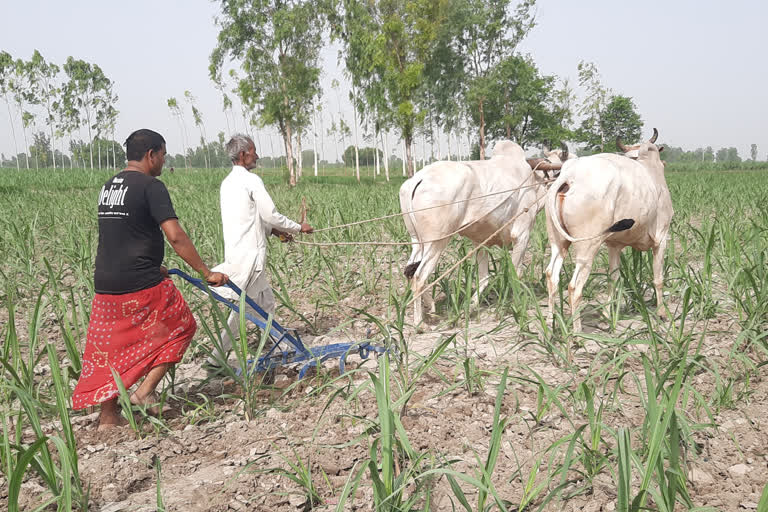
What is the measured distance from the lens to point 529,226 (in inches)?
204

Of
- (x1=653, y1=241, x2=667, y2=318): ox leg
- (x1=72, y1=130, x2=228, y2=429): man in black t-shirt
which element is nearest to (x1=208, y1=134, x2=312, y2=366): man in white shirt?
(x1=72, y1=130, x2=228, y2=429): man in black t-shirt

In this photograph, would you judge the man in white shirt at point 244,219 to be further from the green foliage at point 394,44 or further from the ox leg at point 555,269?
the green foliage at point 394,44

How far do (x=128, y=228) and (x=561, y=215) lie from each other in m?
3.04

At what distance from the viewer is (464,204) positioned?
4.76 m

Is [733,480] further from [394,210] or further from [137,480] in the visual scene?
[394,210]

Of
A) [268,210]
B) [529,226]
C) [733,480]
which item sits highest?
[268,210]

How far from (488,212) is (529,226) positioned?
59cm

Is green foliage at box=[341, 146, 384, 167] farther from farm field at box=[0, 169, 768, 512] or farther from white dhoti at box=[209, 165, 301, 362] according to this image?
farm field at box=[0, 169, 768, 512]

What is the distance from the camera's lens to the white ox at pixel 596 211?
3994 mm

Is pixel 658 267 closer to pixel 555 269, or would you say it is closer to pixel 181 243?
pixel 555 269

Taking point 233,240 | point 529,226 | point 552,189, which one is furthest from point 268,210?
point 529,226

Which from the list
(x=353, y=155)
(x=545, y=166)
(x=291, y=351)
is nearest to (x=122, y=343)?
(x=291, y=351)

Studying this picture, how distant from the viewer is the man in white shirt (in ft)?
12.1

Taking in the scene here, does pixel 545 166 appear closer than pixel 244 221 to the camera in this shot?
No
